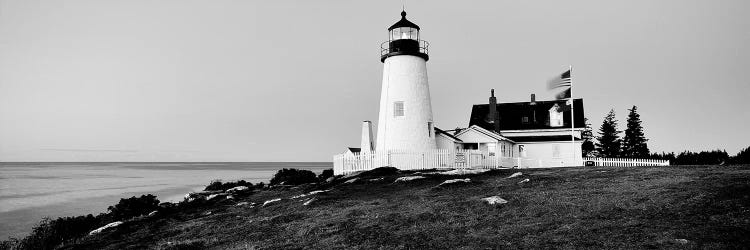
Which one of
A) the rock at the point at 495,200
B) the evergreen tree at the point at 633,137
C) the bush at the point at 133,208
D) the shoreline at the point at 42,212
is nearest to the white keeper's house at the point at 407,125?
the bush at the point at 133,208

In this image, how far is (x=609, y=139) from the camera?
6056 cm

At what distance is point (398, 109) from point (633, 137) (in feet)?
126

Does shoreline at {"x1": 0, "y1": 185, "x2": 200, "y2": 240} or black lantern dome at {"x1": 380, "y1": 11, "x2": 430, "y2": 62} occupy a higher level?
black lantern dome at {"x1": 380, "y1": 11, "x2": 430, "y2": 62}

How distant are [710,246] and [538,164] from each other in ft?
94.9

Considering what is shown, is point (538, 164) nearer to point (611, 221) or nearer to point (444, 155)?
point (444, 155)

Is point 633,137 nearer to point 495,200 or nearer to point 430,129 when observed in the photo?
point 430,129

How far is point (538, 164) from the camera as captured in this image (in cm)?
3781

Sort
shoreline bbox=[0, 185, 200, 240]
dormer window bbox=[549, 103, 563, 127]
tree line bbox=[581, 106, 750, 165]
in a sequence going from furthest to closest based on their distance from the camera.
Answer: tree line bbox=[581, 106, 750, 165], dormer window bbox=[549, 103, 563, 127], shoreline bbox=[0, 185, 200, 240]

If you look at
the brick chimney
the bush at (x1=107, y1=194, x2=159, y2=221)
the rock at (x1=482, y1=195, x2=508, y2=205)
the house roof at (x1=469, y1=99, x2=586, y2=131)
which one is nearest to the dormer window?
the house roof at (x1=469, y1=99, x2=586, y2=131)

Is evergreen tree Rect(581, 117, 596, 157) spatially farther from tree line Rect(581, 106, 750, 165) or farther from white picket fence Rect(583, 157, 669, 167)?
white picket fence Rect(583, 157, 669, 167)

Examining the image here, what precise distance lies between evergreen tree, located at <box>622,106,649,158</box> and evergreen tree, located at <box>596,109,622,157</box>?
3.53 ft

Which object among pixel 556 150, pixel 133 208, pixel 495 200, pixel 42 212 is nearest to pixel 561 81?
pixel 556 150

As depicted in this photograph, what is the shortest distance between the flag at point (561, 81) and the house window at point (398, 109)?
10554 millimetres

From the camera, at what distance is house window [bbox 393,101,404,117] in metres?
31.1
